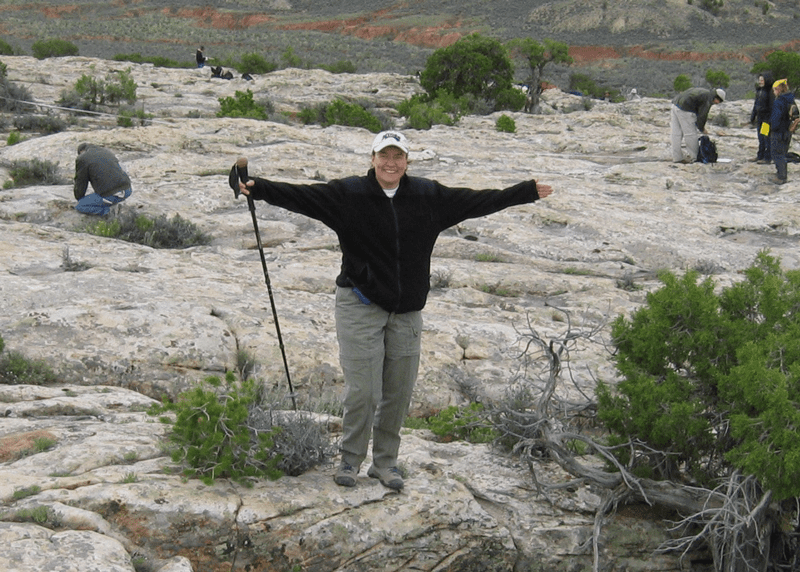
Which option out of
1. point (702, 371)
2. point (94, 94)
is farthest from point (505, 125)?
point (702, 371)

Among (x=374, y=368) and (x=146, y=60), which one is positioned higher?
(x=146, y=60)

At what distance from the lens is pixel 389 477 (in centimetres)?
453

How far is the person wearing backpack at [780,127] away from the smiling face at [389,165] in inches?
436

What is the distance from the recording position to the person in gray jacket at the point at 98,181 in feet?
30.1

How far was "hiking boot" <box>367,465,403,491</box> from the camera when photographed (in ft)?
14.8

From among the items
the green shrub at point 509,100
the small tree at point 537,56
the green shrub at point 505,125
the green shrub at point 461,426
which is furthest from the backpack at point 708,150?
the green shrub at point 461,426

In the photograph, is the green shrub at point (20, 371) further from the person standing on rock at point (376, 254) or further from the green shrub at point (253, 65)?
the green shrub at point (253, 65)

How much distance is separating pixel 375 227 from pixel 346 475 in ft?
4.44

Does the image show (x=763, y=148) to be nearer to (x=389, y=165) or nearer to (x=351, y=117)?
(x=351, y=117)

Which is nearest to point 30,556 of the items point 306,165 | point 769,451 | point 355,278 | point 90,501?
point 90,501

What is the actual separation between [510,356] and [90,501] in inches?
147

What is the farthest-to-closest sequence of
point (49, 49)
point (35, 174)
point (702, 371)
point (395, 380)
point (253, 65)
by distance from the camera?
1. point (49, 49)
2. point (253, 65)
3. point (35, 174)
4. point (702, 371)
5. point (395, 380)

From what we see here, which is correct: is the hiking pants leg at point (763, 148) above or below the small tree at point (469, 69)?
below

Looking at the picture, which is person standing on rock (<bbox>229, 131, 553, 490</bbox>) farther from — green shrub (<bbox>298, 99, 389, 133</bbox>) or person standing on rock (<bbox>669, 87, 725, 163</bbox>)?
green shrub (<bbox>298, 99, 389, 133</bbox>)
